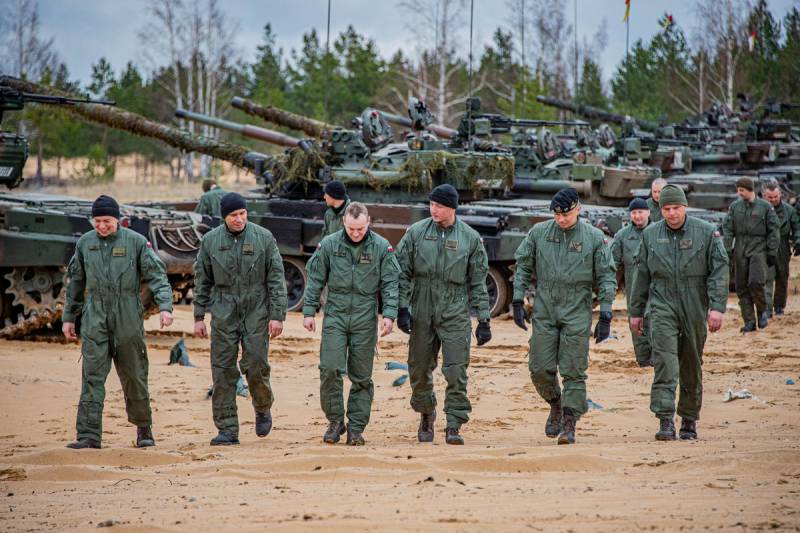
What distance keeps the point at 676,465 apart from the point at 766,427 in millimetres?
2155

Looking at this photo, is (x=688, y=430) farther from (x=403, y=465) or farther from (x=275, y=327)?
(x=275, y=327)

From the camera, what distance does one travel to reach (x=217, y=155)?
19812 mm

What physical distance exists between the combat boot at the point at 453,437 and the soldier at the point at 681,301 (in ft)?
4.50

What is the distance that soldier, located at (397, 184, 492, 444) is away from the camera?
8695 millimetres

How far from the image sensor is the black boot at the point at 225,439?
28.5ft

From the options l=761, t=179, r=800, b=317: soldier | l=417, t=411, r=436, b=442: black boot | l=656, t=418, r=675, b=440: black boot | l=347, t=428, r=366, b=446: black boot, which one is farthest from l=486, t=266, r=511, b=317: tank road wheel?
l=347, t=428, r=366, b=446: black boot

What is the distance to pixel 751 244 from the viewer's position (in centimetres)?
1474

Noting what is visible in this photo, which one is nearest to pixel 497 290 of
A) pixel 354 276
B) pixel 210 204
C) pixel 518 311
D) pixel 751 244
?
pixel 751 244

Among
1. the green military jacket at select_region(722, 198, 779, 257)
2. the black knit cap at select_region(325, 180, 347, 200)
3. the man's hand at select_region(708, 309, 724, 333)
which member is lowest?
the man's hand at select_region(708, 309, 724, 333)

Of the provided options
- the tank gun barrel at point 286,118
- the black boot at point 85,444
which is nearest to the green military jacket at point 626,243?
the black boot at point 85,444

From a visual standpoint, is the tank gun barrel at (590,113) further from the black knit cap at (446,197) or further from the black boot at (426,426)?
the black boot at (426,426)

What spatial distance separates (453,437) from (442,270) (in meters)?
1.16

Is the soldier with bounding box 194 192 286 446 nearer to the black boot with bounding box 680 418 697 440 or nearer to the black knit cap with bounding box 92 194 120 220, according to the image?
the black knit cap with bounding box 92 194 120 220

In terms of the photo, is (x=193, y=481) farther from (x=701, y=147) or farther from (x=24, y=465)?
(x=701, y=147)
